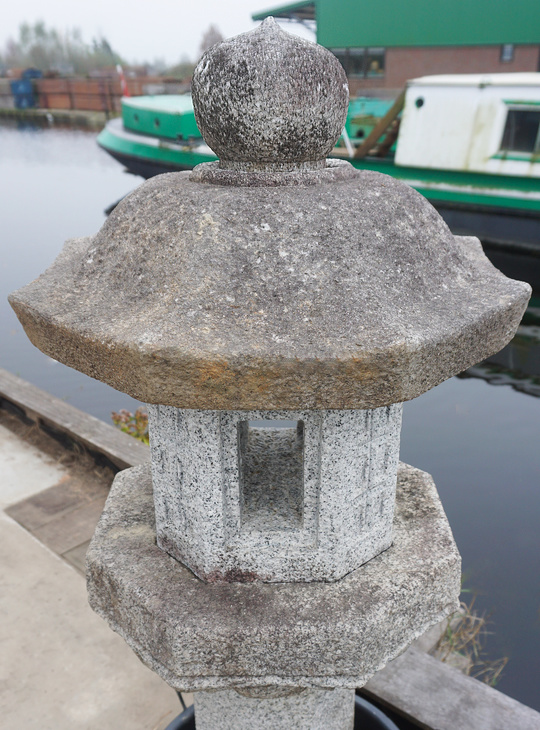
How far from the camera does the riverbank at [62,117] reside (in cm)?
3008

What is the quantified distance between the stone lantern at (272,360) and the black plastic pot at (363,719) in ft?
1.50

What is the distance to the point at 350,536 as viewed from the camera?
53.7 inches

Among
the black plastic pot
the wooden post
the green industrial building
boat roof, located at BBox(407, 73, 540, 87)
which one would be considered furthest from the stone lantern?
the green industrial building

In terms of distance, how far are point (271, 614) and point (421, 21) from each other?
54.2 ft

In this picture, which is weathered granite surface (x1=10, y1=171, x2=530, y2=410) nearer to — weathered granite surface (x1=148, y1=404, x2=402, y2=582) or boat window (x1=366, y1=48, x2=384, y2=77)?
weathered granite surface (x1=148, y1=404, x2=402, y2=582)

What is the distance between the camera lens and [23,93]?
3503 cm

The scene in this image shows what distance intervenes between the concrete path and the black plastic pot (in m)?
0.26

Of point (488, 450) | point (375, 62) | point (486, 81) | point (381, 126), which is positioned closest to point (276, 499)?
point (488, 450)

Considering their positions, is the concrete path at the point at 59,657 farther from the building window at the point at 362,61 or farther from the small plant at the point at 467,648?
the building window at the point at 362,61

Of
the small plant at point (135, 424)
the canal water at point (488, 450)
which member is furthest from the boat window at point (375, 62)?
the small plant at point (135, 424)

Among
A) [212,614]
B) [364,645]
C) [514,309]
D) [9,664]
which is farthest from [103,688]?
[514,309]

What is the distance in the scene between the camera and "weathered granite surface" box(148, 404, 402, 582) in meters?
1.26

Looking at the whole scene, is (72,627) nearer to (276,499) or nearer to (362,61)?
(276,499)

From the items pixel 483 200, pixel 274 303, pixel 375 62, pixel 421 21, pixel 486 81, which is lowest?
pixel 483 200
